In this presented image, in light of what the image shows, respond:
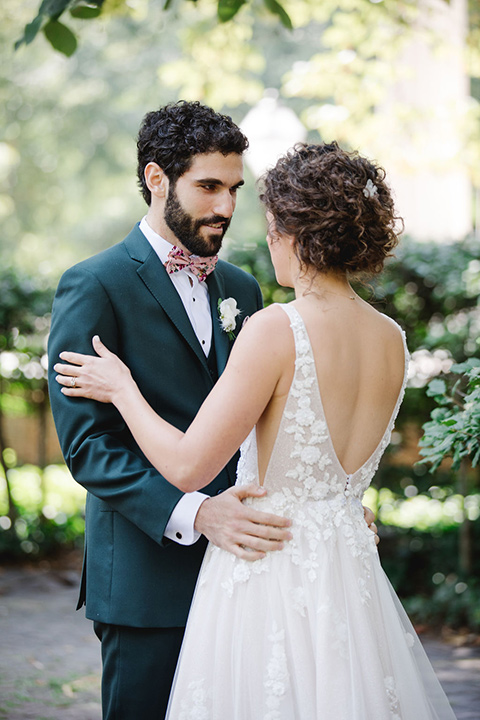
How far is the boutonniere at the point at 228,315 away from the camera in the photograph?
2.64 m

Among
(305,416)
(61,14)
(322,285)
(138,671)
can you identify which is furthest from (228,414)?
(61,14)

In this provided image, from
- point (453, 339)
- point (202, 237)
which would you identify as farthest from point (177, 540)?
point (453, 339)

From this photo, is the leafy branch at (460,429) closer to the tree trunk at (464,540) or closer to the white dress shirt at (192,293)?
the white dress shirt at (192,293)

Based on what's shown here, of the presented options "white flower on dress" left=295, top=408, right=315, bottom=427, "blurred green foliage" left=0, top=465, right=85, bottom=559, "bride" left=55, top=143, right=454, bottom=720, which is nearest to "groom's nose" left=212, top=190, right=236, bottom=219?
"bride" left=55, top=143, right=454, bottom=720

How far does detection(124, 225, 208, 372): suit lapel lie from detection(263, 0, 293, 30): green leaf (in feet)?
5.23

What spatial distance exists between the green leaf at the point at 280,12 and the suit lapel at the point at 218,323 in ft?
4.58

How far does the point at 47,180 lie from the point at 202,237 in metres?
19.3

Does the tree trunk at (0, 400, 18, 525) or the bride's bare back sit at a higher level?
the bride's bare back

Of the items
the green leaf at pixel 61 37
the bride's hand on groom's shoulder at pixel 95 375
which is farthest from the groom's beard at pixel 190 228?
the green leaf at pixel 61 37

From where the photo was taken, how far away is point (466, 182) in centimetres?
914

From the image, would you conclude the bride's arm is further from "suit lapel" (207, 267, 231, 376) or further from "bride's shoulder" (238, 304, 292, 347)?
"suit lapel" (207, 267, 231, 376)

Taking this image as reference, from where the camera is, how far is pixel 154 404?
2.47 m

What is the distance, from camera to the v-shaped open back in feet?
6.79

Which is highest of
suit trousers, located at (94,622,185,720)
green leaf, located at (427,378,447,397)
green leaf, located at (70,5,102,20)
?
green leaf, located at (70,5,102,20)
